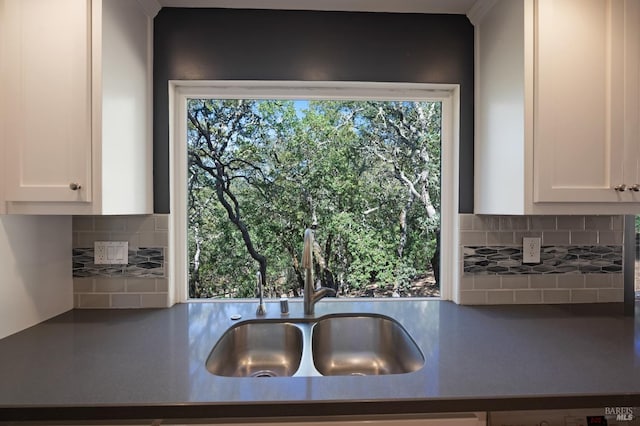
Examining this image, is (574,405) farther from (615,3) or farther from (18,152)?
(18,152)

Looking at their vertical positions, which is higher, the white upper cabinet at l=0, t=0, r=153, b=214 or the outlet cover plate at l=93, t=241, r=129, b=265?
the white upper cabinet at l=0, t=0, r=153, b=214

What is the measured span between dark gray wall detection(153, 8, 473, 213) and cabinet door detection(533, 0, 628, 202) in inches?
15.4

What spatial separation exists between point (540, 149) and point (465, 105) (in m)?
0.47

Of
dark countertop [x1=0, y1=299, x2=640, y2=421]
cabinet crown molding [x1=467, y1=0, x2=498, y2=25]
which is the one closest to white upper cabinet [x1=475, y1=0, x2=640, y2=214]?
cabinet crown molding [x1=467, y1=0, x2=498, y2=25]

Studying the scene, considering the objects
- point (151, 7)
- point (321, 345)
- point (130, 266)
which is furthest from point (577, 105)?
point (130, 266)

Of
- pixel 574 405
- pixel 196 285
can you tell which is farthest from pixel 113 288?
pixel 574 405

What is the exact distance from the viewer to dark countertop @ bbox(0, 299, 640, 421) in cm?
80

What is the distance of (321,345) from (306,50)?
1308 mm

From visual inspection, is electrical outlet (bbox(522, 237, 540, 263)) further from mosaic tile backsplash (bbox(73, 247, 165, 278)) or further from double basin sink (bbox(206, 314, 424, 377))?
mosaic tile backsplash (bbox(73, 247, 165, 278))

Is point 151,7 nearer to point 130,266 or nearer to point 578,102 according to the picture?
point 130,266

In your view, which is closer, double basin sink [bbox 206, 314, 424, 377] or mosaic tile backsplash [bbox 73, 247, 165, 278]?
double basin sink [bbox 206, 314, 424, 377]

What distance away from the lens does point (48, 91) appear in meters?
1.13

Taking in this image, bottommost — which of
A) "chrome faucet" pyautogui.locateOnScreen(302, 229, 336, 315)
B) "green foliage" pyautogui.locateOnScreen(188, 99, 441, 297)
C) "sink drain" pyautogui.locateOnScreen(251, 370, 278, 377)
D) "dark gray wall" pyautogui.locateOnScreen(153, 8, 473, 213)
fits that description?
"sink drain" pyautogui.locateOnScreen(251, 370, 278, 377)

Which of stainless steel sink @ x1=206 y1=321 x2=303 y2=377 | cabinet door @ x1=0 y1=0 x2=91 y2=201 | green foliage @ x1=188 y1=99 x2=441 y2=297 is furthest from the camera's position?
green foliage @ x1=188 y1=99 x2=441 y2=297
